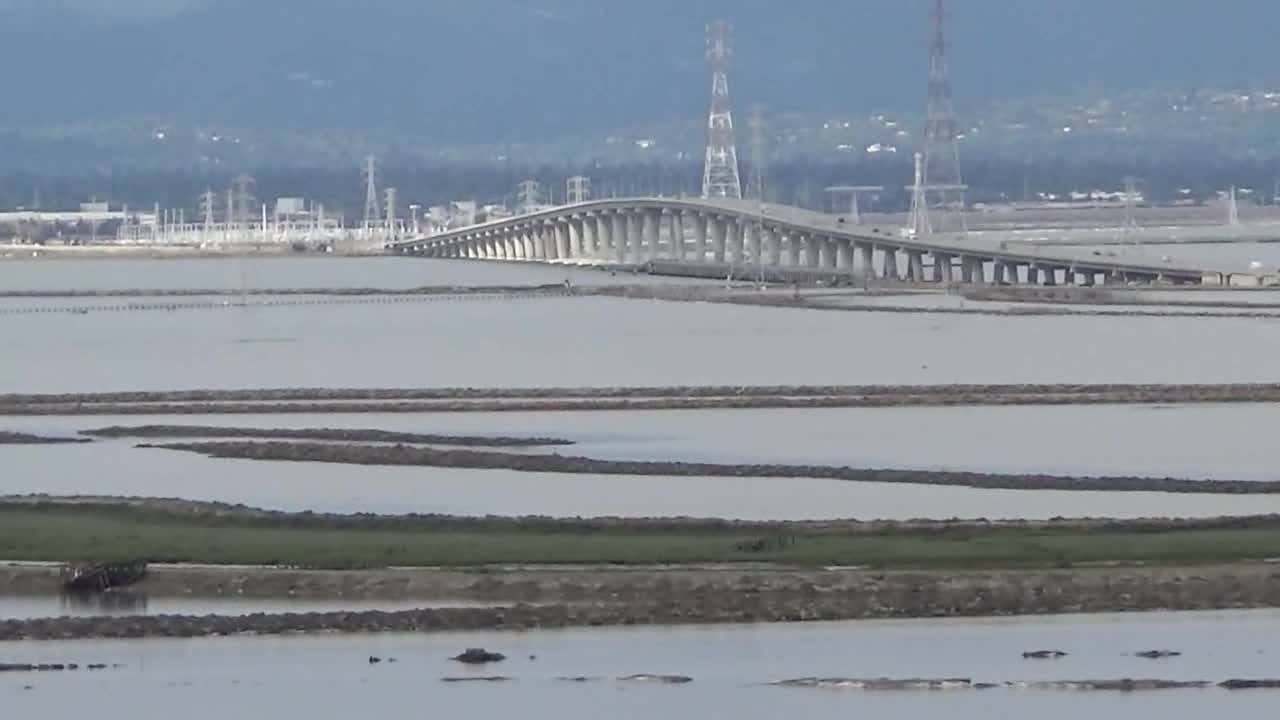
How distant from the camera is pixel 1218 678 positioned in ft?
50.1

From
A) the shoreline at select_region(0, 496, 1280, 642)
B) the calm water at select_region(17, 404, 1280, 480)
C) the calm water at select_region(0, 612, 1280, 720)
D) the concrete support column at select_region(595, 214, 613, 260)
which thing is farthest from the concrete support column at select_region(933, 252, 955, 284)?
the calm water at select_region(0, 612, 1280, 720)

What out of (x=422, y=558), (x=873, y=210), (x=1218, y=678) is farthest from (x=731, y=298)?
(x=873, y=210)

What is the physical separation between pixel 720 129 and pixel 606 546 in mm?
62594

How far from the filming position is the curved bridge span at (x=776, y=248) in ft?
209

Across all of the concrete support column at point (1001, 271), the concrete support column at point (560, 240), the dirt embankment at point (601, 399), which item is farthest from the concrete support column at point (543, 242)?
the dirt embankment at point (601, 399)

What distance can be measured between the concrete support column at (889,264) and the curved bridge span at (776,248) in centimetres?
3

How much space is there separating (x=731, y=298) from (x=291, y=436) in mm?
32766

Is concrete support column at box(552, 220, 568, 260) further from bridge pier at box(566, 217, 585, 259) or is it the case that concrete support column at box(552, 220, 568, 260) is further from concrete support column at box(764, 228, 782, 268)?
concrete support column at box(764, 228, 782, 268)

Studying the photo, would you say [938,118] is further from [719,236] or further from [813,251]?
[719,236]

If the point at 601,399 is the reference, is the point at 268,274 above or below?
above

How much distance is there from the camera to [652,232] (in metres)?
83.1

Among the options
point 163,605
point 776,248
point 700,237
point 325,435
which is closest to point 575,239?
point 700,237

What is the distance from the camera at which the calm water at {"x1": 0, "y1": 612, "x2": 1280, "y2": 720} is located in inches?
590

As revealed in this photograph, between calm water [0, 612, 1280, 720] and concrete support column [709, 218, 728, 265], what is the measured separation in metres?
59.7
